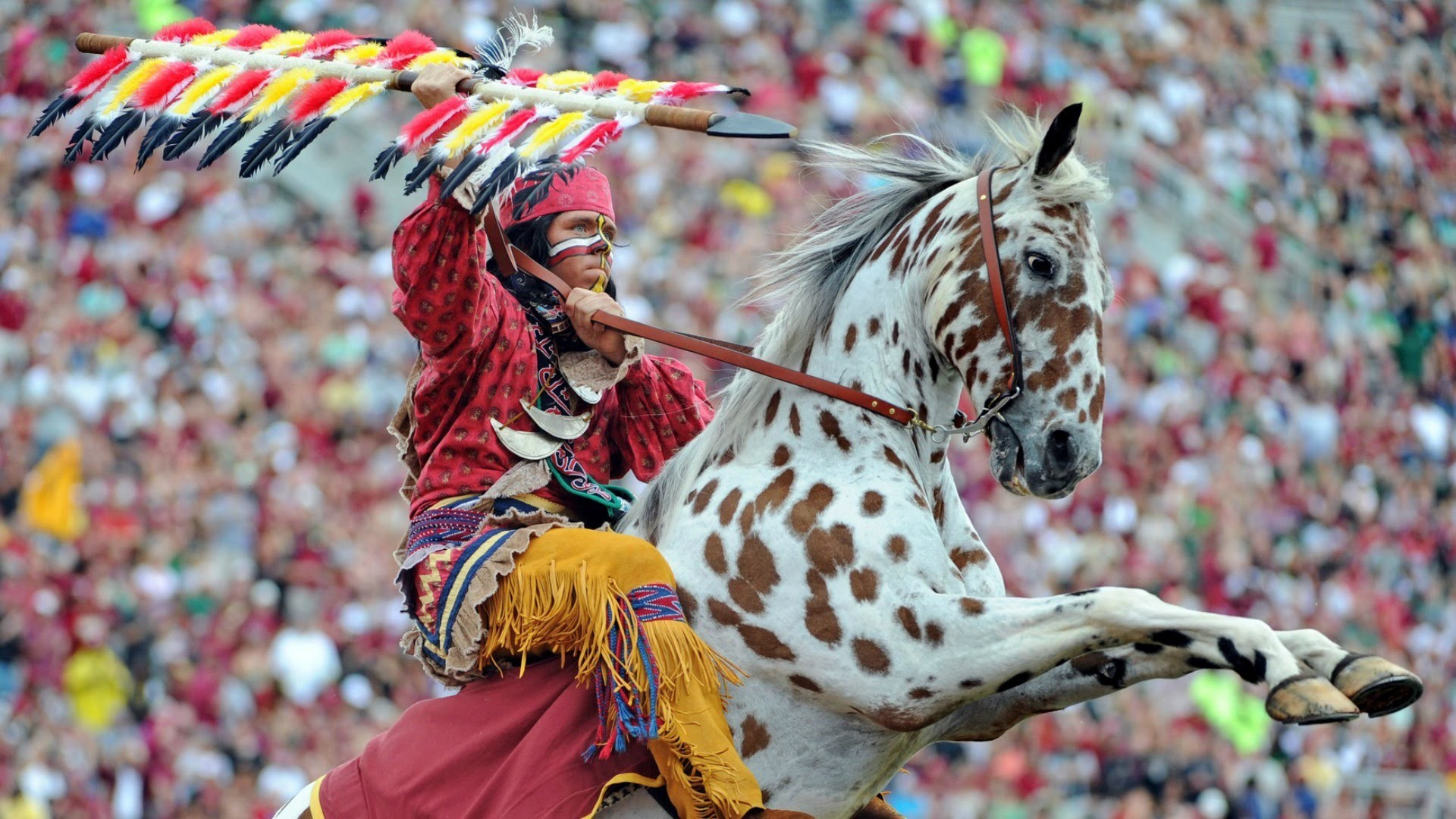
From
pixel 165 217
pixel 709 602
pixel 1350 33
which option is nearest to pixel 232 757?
pixel 165 217

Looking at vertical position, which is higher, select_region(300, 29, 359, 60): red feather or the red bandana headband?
select_region(300, 29, 359, 60): red feather

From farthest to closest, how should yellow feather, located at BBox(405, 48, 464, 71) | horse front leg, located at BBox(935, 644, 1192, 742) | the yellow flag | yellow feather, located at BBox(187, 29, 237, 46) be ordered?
the yellow flag < yellow feather, located at BBox(187, 29, 237, 46) < yellow feather, located at BBox(405, 48, 464, 71) < horse front leg, located at BBox(935, 644, 1192, 742)

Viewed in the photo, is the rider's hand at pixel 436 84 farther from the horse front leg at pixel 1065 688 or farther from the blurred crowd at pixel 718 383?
the horse front leg at pixel 1065 688

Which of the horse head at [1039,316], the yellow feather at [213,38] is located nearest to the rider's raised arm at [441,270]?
the yellow feather at [213,38]

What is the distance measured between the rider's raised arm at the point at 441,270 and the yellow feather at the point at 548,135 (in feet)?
0.89

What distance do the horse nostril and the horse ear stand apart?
27.2 inches

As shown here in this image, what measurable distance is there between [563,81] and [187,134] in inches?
41.2

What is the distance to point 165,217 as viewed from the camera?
13.9 meters

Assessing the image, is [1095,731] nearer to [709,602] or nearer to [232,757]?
[232,757]

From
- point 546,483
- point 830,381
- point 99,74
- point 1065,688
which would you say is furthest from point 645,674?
point 99,74

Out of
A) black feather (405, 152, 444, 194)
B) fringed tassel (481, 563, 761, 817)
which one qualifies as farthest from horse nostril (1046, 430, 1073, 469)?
black feather (405, 152, 444, 194)

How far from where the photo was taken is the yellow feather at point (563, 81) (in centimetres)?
479

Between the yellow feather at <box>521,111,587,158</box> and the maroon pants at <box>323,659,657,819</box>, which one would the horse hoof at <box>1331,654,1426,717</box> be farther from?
the yellow feather at <box>521,111,587,158</box>

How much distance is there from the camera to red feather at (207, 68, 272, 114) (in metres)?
5.04
